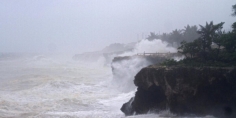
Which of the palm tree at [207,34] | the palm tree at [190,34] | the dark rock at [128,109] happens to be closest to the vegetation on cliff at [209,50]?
the palm tree at [207,34]

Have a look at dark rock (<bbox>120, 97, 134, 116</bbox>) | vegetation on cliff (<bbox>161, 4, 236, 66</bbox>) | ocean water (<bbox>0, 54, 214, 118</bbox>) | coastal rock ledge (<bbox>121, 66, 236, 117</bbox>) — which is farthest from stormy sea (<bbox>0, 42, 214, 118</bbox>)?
vegetation on cliff (<bbox>161, 4, 236, 66</bbox>)

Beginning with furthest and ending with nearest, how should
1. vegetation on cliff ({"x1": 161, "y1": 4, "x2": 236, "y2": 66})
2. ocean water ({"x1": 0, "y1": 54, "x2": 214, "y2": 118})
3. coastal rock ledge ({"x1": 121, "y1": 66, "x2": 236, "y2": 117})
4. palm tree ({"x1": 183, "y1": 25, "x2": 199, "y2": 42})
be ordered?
palm tree ({"x1": 183, "y1": 25, "x2": 199, "y2": 42})
ocean water ({"x1": 0, "y1": 54, "x2": 214, "y2": 118})
vegetation on cliff ({"x1": 161, "y1": 4, "x2": 236, "y2": 66})
coastal rock ledge ({"x1": 121, "y1": 66, "x2": 236, "y2": 117})

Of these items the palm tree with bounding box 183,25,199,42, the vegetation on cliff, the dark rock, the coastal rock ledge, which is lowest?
the dark rock

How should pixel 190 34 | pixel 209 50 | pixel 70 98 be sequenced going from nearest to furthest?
pixel 209 50 → pixel 70 98 → pixel 190 34

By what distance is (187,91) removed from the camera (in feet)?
53.4

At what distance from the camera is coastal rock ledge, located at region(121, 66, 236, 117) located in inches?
596

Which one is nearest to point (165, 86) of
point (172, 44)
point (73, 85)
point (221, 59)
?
point (221, 59)

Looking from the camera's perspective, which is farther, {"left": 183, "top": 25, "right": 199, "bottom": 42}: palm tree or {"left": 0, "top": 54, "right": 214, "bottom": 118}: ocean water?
{"left": 183, "top": 25, "right": 199, "bottom": 42}: palm tree

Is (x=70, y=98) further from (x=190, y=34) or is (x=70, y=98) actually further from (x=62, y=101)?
(x=190, y=34)

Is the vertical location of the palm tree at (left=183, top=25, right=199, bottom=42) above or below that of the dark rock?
above

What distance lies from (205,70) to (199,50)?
482cm

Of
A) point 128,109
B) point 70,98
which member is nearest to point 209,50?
point 128,109

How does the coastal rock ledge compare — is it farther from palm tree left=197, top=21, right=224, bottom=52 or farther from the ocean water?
palm tree left=197, top=21, right=224, bottom=52

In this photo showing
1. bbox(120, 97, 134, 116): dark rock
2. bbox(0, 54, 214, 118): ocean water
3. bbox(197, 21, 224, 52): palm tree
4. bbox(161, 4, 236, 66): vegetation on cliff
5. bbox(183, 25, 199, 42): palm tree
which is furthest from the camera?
bbox(183, 25, 199, 42): palm tree
